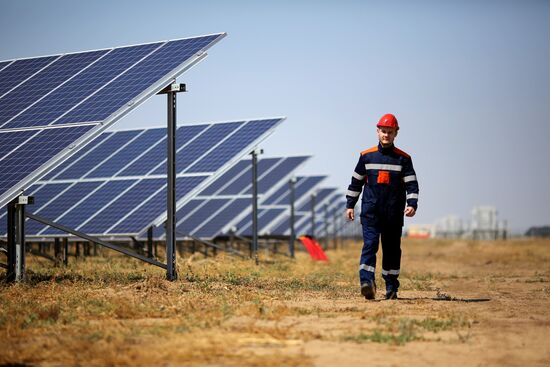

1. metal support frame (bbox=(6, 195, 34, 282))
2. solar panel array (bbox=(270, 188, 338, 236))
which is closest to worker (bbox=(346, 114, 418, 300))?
metal support frame (bbox=(6, 195, 34, 282))

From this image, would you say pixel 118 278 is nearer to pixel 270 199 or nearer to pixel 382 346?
pixel 382 346

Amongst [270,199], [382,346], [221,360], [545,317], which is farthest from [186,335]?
[270,199]

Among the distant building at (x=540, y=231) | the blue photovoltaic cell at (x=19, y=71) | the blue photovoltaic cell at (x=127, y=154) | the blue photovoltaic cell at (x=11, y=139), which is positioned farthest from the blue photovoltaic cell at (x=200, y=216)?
the distant building at (x=540, y=231)

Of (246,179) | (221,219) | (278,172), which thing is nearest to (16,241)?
(221,219)

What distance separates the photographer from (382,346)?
6363 mm

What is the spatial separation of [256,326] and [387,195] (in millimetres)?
3140

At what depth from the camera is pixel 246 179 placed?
1140 inches

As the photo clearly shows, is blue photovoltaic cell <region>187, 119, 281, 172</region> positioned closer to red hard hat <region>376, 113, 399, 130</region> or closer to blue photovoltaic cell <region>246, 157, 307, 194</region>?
blue photovoltaic cell <region>246, 157, 307, 194</region>

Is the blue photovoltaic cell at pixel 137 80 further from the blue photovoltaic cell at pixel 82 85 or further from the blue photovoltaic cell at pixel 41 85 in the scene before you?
the blue photovoltaic cell at pixel 41 85

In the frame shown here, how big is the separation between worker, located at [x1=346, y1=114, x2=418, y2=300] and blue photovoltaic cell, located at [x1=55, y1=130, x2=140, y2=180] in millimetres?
10792

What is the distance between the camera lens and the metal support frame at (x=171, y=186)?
39.4 ft

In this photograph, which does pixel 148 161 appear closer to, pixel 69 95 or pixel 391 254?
pixel 69 95

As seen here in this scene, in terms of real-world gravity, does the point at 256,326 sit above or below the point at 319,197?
below

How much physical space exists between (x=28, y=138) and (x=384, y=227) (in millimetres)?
4737
